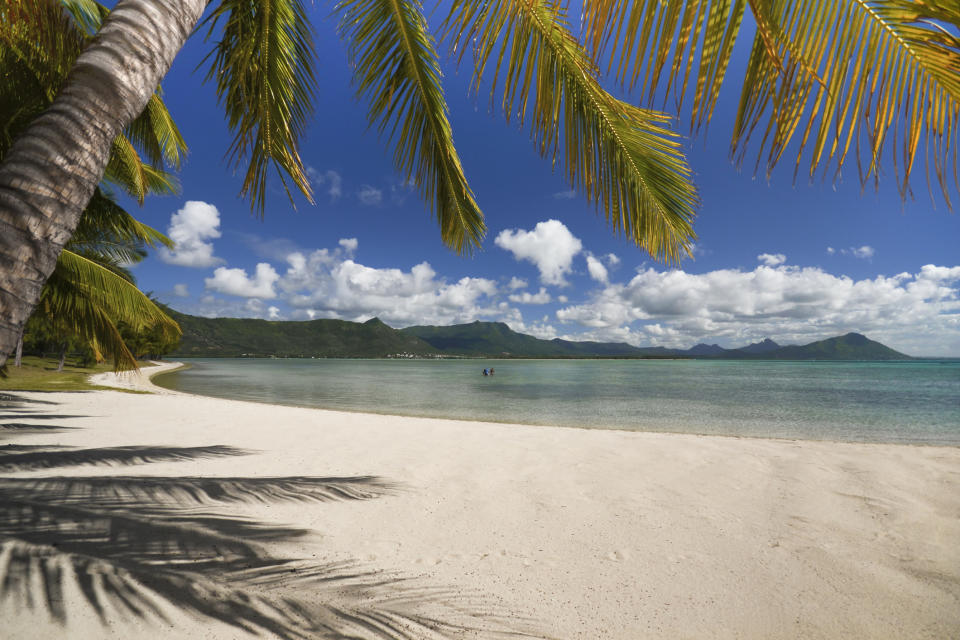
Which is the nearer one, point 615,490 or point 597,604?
point 597,604

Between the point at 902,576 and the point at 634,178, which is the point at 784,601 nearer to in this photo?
the point at 902,576

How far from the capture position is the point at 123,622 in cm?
200

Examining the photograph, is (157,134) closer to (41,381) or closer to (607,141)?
(607,141)

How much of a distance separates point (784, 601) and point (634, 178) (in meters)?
2.78

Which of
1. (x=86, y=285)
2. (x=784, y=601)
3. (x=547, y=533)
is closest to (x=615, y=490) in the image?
(x=547, y=533)

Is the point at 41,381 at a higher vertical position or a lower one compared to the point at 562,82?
lower

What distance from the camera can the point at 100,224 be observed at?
716 cm

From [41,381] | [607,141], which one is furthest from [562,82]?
[41,381]

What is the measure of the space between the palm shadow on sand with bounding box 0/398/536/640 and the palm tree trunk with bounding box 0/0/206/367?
5.25 ft

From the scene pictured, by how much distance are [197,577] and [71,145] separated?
2320mm

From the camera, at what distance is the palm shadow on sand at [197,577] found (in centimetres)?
205

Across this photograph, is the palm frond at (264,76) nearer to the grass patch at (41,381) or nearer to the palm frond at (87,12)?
the palm frond at (87,12)

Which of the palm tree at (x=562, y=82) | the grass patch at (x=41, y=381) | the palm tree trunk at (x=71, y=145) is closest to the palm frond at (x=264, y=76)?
the palm tree at (x=562, y=82)

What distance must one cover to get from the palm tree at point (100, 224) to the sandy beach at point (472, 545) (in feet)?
8.69
